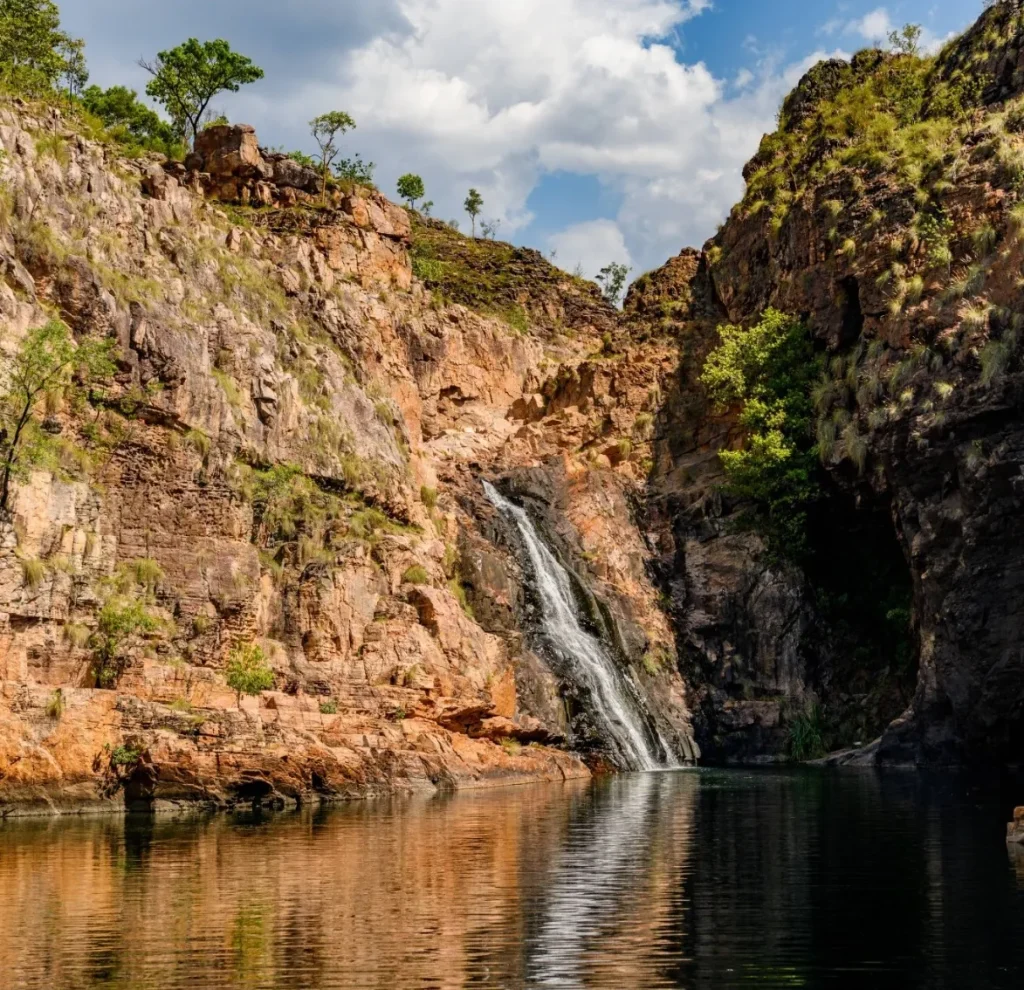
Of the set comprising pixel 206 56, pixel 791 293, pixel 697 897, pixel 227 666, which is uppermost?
pixel 206 56

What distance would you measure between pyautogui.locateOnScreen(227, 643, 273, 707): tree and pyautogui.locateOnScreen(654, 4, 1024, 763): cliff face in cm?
2772

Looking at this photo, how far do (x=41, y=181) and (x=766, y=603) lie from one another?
43576 mm

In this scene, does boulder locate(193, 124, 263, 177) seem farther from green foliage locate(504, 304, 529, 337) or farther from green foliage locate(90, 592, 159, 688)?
green foliage locate(90, 592, 159, 688)

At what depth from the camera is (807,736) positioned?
222 ft

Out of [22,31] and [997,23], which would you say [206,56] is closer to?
[22,31]

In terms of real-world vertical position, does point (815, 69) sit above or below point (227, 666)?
above

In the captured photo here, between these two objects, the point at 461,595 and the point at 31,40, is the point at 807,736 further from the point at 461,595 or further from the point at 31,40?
the point at 31,40

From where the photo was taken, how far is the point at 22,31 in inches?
3088

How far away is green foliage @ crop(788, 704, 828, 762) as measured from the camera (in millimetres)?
67188

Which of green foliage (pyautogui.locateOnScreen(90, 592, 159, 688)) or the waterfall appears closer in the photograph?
green foliage (pyautogui.locateOnScreen(90, 592, 159, 688))

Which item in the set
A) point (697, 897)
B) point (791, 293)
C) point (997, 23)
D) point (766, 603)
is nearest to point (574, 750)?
point (766, 603)

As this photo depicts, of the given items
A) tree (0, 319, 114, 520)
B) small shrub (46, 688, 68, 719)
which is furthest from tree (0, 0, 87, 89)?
small shrub (46, 688, 68, 719)

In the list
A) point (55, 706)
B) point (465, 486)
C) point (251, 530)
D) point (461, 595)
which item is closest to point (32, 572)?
point (55, 706)

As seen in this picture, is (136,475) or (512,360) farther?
(512,360)
